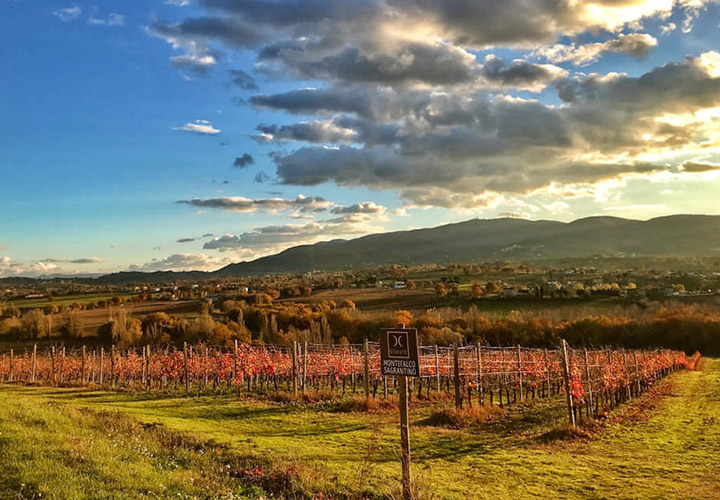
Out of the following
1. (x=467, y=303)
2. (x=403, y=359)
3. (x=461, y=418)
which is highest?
(x=403, y=359)

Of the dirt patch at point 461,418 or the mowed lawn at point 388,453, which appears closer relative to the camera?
the mowed lawn at point 388,453

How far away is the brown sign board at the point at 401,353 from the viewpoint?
27.7 feet

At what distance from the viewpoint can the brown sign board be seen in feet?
27.7

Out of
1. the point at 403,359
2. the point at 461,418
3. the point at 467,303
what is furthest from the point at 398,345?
the point at 467,303

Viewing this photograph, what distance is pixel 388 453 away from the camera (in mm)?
12070

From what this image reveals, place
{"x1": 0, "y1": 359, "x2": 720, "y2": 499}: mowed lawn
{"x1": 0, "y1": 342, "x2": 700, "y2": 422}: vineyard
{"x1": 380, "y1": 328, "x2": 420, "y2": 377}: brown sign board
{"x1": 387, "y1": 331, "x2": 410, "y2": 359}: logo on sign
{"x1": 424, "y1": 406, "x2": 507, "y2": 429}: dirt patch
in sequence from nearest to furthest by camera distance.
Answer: {"x1": 0, "y1": 359, "x2": 720, "y2": 499}: mowed lawn → {"x1": 380, "y1": 328, "x2": 420, "y2": 377}: brown sign board → {"x1": 387, "y1": 331, "x2": 410, "y2": 359}: logo on sign → {"x1": 424, "y1": 406, "x2": 507, "y2": 429}: dirt patch → {"x1": 0, "y1": 342, "x2": 700, "y2": 422}: vineyard

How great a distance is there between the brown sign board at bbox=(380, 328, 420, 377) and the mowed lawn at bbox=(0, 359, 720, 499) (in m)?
1.87

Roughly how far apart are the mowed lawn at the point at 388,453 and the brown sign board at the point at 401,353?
187cm

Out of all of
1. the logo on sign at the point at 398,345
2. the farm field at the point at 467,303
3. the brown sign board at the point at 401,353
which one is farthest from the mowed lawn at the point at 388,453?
the farm field at the point at 467,303

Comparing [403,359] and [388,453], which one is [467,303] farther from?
[403,359]

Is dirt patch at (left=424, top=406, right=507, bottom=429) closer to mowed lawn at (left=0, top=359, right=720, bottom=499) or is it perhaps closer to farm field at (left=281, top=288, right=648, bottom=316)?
mowed lawn at (left=0, top=359, right=720, bottom=499)

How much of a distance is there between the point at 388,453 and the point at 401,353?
460 cm

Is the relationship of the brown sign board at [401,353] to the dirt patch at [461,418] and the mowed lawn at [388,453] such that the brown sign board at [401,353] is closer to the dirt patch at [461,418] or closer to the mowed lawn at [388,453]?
the mowed lawn at [388,453]

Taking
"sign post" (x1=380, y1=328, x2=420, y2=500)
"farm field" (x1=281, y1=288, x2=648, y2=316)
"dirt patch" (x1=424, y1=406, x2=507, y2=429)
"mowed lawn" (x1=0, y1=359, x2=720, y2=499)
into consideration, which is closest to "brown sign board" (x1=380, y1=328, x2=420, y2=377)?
"sign post" (x1=380, y1=328, x2=420, y2=500)
